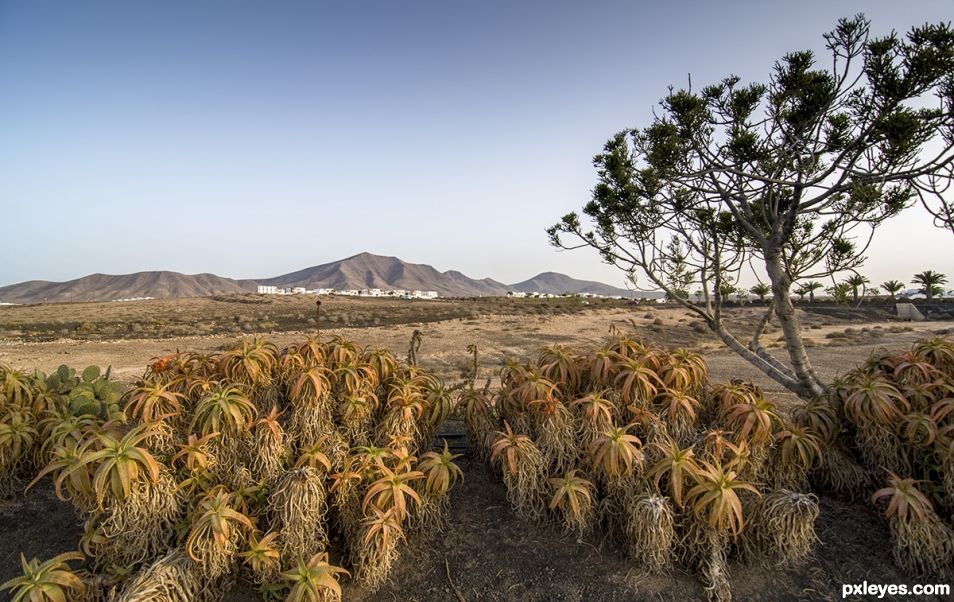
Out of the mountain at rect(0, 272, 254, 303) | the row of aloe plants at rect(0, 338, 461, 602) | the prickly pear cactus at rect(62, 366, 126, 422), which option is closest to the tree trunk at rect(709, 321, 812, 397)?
the row of aloe plants at rect(0, 338, 461, 602)

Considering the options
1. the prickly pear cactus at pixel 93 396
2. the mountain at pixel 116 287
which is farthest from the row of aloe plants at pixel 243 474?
the mountain at pixel 116 287

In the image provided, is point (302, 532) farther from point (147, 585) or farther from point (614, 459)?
point (614, 459)

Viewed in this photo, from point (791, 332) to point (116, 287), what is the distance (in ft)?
635

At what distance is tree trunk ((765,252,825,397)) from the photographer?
5043 mm

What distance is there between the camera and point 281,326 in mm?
27016

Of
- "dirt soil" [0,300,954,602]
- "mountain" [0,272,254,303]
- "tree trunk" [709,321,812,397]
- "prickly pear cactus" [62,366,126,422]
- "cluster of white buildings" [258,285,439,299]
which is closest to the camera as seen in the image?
"dirt soil" [0,300,954,602]

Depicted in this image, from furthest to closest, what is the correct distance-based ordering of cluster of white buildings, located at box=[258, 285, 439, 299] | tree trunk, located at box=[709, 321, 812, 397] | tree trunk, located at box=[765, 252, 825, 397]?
cluster of white buildings, located at box=[258, 285, 439, 299] → tree trunk, located at box=[709, 321, 812, 397] → tree trunk, located at box=[765, 252, 825, 397]

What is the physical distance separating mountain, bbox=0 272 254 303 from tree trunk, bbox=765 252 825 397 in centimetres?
15685

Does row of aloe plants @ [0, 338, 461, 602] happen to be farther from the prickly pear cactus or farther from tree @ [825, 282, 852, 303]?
tree @ [825, 282, 852, 303]

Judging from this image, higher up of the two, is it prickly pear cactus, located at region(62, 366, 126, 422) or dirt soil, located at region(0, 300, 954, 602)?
prickly pear cactus, located at region(62, 366, 126, 422)

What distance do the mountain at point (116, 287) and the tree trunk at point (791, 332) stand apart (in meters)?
157

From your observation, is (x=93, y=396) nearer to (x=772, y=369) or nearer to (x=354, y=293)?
(x=772, y=369)

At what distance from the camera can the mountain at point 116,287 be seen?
14025cm

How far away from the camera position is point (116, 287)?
150 metres
